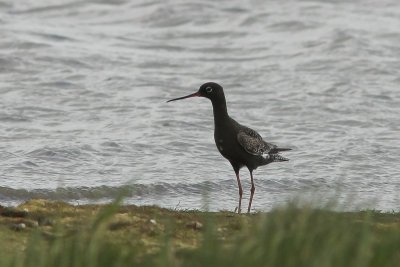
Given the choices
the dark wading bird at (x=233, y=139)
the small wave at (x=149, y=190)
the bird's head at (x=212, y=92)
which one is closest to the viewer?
the dark wading bird at (x=233, y=139)

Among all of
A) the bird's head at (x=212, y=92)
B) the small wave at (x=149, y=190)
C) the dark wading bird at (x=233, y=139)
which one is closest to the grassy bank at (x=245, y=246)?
the dark wading bird at (x=233, y=139)

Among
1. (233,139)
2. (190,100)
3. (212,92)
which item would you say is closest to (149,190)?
(212,92)

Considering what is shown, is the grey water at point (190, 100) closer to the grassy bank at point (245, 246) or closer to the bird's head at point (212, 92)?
the grassy bank at point (245, 246)

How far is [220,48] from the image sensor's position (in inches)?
928

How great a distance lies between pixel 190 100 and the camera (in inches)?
751

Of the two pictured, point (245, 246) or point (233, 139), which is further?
point (233, 139)

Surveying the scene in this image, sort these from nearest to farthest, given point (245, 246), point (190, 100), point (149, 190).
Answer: point (245, 246) < point (149, 190) < point (190, 100)

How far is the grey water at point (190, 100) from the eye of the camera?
13.6 m

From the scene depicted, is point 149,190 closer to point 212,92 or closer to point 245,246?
point 212,92

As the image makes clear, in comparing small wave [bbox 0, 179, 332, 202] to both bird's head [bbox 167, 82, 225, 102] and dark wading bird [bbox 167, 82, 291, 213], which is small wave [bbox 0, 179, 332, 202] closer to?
dark wading bird [bbox 167, 82, 291, 213]

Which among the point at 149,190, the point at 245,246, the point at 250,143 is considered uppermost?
the point at 245,246

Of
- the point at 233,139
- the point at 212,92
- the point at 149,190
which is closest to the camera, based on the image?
the point at 233,139

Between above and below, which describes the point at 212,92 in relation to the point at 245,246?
below

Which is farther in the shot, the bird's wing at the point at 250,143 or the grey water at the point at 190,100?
the grey water at the point at 190,100
